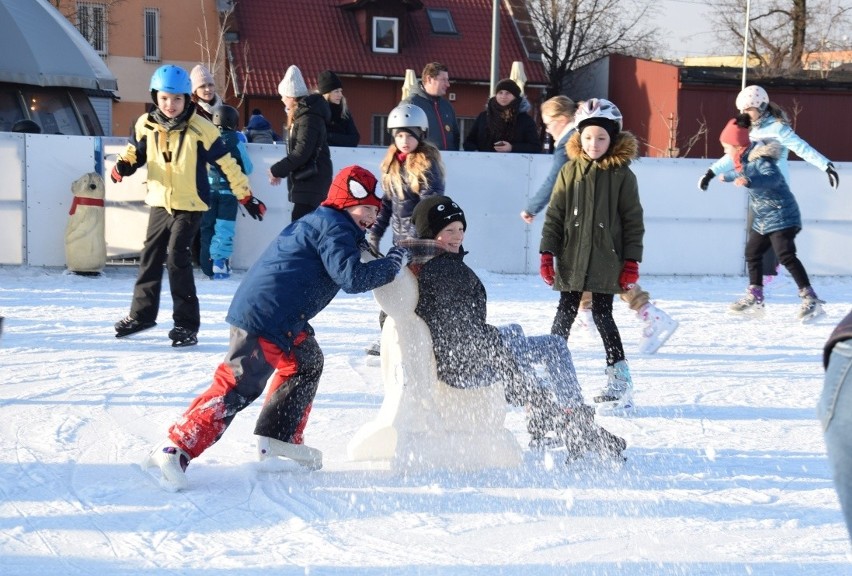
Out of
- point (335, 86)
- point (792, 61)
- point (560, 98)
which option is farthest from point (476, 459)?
point (792, 61)

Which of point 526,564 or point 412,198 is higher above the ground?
point 412,198

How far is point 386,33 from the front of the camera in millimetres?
32812

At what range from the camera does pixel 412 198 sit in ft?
19.5

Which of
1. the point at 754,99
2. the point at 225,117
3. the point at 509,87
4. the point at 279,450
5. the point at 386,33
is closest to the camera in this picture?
the point at 279,450

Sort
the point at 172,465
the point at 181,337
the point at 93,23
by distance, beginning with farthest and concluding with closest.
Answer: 1. the point at 93,23
2. the point at 181,337
3. the point at 172,465

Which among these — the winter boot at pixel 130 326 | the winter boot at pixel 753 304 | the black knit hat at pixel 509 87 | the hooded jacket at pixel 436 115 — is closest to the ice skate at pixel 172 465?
the winter boot at pixel 130 326

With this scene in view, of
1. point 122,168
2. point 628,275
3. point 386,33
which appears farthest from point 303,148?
point 386,33

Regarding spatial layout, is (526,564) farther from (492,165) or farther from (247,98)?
(247,98)

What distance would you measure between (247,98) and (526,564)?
28.7 m

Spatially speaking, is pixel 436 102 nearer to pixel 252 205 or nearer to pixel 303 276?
pixel 252 205

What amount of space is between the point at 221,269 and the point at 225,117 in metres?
1.36

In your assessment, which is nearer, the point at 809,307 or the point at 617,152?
the point at 617,152

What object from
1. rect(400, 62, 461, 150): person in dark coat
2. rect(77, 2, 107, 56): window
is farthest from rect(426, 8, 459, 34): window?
rect(400, 62, 461, 150): person in dark coat

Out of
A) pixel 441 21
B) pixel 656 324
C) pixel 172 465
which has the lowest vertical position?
pixel 172 465
